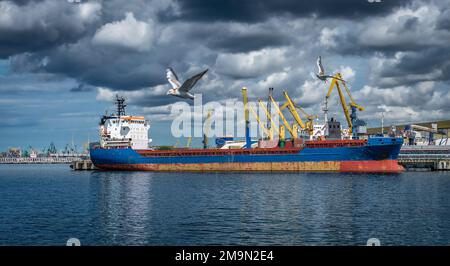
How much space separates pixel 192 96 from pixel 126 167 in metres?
65.7

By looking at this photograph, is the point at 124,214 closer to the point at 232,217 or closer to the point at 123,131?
the point at 232,217

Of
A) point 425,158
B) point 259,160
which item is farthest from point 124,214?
point 425,158

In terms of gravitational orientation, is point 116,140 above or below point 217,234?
above

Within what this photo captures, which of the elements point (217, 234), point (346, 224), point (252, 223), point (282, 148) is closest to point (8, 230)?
point (217, 234)

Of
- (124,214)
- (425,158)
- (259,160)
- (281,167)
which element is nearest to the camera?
(124,214)

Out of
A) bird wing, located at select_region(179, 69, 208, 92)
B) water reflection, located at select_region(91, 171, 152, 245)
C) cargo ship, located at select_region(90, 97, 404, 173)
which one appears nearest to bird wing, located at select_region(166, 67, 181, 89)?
bird wing, located at select_region(179, 69, 208, 92)

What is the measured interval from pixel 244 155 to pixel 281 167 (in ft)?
24.7

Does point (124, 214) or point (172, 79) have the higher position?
point (172, 79)

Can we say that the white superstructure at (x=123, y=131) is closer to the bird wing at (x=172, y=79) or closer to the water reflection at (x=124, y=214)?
the water reflection at (x=124, y=214)

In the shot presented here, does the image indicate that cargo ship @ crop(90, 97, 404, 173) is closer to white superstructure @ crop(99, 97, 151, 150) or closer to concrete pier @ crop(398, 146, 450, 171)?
white superstructure @ crop(99, 97, 151, 150)

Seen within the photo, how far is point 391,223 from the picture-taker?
28359mm

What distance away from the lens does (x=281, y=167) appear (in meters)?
83.7

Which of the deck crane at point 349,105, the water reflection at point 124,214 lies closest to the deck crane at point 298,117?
the deck crane at point 349,105
